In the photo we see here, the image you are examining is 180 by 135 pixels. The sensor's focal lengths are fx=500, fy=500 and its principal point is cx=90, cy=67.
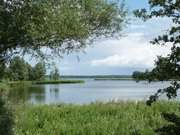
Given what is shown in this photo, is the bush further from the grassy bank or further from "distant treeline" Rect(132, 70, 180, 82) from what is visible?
"distant treeline" Rect(132, 70, 180, 82)

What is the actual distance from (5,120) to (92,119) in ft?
19.7

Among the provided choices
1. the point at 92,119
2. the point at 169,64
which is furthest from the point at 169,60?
the point at 92,119

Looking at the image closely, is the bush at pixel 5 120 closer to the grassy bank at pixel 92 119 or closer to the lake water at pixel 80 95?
the grassy bank at pixel 92 119

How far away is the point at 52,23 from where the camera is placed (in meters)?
12.7

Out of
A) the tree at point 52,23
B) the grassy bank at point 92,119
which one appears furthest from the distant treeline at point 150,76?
the grassy bank at point 92,119

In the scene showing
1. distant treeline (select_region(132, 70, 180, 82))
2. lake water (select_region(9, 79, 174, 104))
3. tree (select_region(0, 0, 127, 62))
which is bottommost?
lake water (select_region(9, 79, 174, 104))

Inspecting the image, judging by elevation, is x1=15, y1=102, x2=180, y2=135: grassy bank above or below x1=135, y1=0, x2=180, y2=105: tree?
below

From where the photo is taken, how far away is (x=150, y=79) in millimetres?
6605

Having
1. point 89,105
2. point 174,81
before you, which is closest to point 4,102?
point 89,105

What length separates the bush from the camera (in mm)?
13327

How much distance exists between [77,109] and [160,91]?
14.6m

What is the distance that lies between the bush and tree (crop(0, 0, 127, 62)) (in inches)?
55.6

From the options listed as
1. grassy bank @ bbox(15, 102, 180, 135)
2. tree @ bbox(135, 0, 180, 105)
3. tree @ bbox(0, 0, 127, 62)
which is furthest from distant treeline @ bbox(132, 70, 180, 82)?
grassy bank @ bbox(15, 102, 180, 135)

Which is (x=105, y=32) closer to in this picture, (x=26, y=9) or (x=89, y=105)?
(x=26, y=9)
